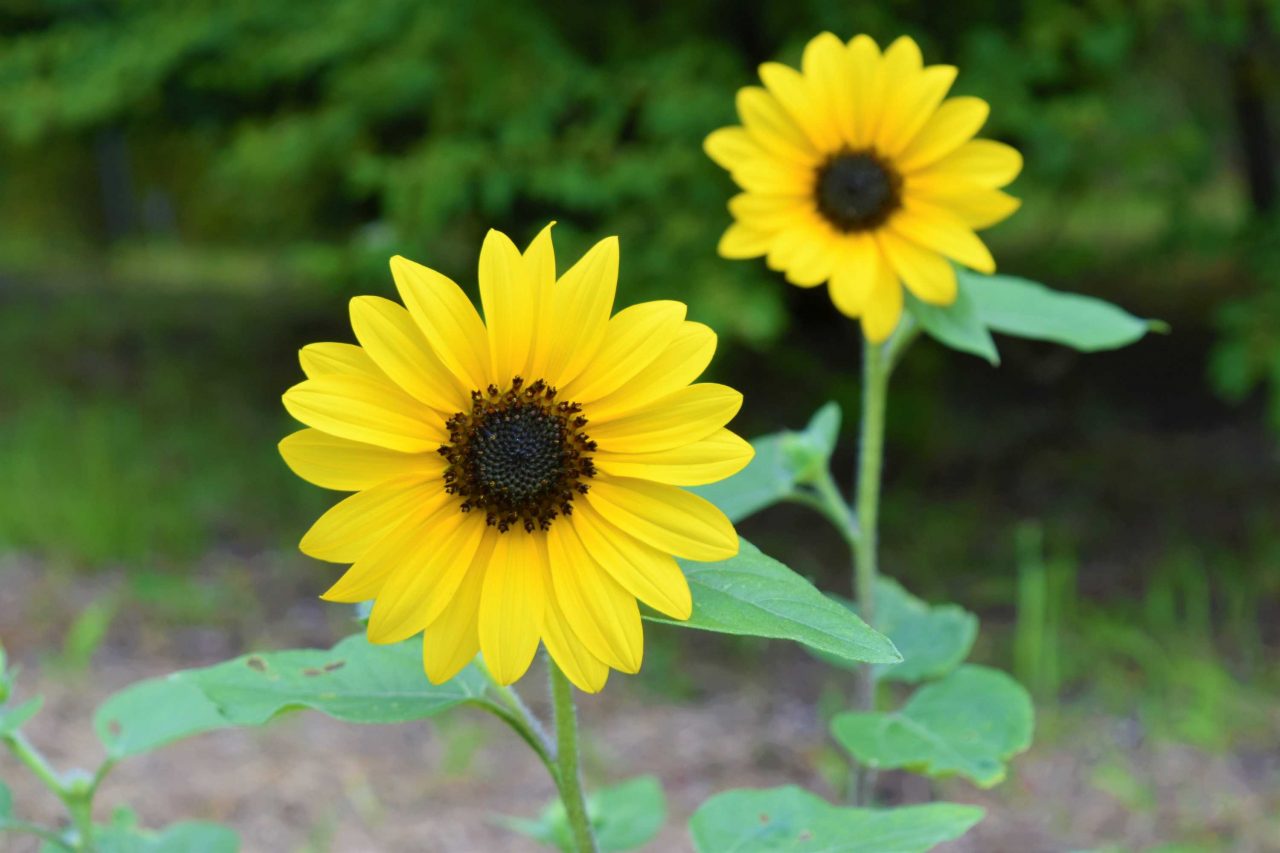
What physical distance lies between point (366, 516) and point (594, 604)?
0.60 feet

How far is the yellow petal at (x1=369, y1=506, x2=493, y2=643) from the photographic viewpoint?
0.94 meters

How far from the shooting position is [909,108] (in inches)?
60.0

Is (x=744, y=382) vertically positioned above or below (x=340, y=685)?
above

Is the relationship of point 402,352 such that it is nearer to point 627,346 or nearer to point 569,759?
point 627,346

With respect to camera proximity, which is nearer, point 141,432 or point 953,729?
point 953,729

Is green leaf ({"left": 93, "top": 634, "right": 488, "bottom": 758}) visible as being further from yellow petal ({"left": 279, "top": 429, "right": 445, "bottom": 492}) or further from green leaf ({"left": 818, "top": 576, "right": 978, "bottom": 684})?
green leaf ({"left": 818, "top": 576, "right": 978, "bottom": 684})

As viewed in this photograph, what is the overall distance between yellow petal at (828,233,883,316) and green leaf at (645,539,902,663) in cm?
56

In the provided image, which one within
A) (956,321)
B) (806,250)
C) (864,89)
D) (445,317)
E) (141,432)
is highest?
(141,432)

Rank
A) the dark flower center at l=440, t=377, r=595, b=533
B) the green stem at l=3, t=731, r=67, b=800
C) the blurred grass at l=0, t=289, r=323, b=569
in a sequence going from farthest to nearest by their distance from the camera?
the blurred grass at l=0, t=289, r=323, b=569 → the green stem at l=3, t=731, r=67, b=800 → the dark flower center at l=440, t=377, r=595, b=533

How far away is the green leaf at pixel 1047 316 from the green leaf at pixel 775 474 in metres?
0.24

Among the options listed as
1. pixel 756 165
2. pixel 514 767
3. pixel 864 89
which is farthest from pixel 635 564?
pixel 514 767

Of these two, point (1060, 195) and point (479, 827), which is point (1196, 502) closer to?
point (1060, 195)

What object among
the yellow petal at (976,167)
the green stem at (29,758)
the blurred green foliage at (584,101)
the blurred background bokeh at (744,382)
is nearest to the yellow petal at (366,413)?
the green stem at (29,758)

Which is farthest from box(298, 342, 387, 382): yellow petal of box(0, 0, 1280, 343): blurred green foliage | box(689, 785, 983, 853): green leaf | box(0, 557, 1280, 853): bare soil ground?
box(0, 0, 1280, 343): blurred green foliage
